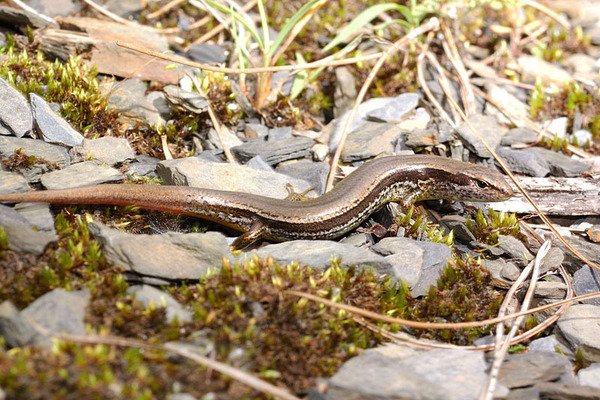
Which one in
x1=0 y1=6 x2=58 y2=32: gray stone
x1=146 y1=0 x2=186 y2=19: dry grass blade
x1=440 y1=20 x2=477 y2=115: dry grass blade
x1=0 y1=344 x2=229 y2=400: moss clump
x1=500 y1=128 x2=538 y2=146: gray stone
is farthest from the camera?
x1=146 y1=0 x2=186 y2=19: dry grass blade

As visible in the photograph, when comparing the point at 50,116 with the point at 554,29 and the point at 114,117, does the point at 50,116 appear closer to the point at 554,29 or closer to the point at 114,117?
the point at 114,117

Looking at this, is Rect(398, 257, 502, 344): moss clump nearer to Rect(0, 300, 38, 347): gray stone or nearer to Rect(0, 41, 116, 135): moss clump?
Rect(0, 300, 38, 347): gray stone

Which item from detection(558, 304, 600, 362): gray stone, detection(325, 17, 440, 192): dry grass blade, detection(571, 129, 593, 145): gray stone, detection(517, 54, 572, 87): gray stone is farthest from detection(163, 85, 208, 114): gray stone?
detection(517, 54, 572, 87): gray stone

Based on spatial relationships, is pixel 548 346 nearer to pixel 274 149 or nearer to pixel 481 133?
pixel 481 133

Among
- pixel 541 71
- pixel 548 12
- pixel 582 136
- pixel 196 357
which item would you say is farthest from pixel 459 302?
pixel 548 12

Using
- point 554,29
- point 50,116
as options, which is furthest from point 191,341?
point 554,29

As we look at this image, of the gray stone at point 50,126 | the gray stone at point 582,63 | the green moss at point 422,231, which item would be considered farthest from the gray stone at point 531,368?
the gray stone at point 582,63
